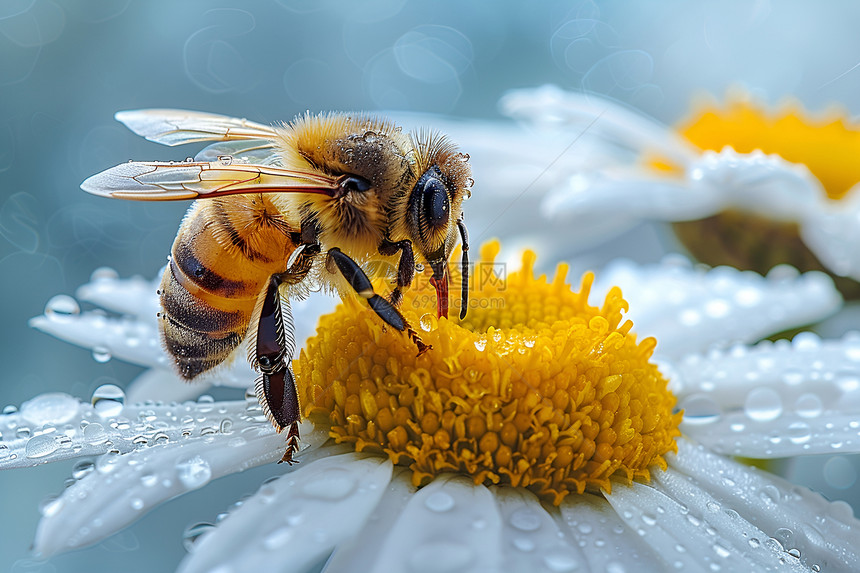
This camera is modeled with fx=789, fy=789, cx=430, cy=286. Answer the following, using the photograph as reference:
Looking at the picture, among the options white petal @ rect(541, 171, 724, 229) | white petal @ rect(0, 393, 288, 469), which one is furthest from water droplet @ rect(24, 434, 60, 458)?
white petal @ rect(541, 171, 724, 229)

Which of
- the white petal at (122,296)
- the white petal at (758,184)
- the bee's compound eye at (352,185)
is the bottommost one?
the white petal at (122,296)

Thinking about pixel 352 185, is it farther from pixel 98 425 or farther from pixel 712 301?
pixel 712 301

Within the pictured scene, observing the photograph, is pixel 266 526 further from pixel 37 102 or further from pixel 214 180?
pixel 37 102

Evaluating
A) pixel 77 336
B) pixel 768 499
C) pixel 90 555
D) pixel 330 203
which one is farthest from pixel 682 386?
pixel 90 555

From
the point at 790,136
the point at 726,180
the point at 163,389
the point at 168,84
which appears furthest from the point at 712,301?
the point at 168,84

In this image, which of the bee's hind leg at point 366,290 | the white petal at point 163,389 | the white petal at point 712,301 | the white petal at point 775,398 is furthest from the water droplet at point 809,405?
the white petal at point 163,389

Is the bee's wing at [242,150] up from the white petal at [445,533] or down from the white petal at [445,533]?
up

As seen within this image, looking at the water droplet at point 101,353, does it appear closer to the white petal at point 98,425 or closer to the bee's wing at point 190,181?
the white petal at point 98,425
